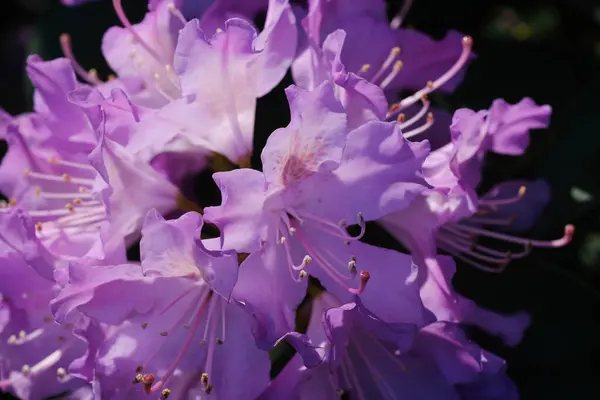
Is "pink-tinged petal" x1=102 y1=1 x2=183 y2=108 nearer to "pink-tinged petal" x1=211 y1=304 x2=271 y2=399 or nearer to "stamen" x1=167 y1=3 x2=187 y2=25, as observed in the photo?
"stamen" x1=167 y1=3 x2=187 y2=25

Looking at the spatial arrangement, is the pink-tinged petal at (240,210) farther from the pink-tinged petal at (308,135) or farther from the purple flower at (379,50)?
the purple flower at (379,50)

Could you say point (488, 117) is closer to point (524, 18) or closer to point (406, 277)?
point (406, 277)

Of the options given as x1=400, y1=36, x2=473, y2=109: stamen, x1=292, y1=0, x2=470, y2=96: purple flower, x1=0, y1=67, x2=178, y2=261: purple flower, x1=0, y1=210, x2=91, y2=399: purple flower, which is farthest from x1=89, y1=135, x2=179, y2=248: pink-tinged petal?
x1=400, y1=36, x2=473, y2=109: stamen

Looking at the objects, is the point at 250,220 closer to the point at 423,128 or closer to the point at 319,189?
the point at 319,189

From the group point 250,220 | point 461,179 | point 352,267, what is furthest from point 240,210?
point 461,179

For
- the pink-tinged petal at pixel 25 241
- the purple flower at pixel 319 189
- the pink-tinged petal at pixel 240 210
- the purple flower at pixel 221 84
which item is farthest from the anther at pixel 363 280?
the pink-tinged petal at pixel 25 241

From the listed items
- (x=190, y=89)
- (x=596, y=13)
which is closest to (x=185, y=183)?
(x=190, y=89)
